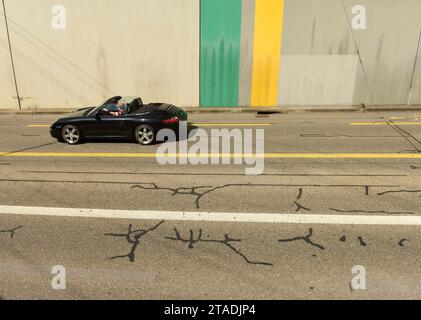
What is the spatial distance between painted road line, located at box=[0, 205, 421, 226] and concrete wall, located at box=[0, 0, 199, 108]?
33.7 feet

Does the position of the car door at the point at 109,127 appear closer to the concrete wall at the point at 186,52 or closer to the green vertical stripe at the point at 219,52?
the concrete wall at the point at 186,52

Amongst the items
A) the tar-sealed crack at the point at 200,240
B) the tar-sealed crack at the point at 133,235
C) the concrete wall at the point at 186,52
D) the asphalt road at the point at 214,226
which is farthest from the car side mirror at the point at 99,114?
the concrete wall at the point at 186,52

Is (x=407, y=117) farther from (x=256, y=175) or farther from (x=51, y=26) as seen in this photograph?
(x=51, y=26)

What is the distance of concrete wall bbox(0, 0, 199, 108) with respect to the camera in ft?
47.4

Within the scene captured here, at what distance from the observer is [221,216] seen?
18.3 ft

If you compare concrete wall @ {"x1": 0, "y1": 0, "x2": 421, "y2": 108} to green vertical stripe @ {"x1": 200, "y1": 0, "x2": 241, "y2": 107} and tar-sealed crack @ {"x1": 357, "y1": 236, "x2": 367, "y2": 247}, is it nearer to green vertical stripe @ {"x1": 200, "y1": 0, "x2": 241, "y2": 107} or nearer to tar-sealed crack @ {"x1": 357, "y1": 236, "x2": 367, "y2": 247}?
green vertical stripe @ {"x1": 200, "y1": 0, "x2": 241, "y2": 107}

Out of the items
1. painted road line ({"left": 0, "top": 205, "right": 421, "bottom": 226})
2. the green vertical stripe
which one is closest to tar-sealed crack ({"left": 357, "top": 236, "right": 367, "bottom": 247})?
painted road line ({"left": 0, "top": 205, "right": 421, "bottom": 226})

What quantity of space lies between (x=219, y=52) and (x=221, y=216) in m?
10.7

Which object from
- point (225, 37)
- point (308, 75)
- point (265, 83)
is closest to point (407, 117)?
point (308, 75)

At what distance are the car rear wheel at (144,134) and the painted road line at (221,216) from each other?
12.8 feet

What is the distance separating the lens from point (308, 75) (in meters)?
14.8

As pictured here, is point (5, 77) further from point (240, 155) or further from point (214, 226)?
point (214, 226)

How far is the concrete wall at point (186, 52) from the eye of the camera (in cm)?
1409

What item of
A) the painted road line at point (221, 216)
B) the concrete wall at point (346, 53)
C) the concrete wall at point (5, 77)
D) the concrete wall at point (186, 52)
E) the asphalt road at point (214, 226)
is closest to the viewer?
the asphalt road at point (214, 226)
